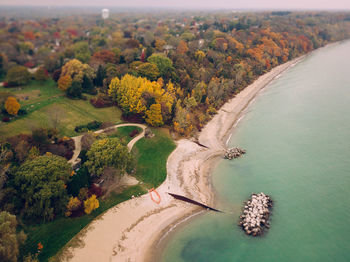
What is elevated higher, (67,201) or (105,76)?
(105,76)

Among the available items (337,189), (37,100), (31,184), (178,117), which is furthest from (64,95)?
(337,189)

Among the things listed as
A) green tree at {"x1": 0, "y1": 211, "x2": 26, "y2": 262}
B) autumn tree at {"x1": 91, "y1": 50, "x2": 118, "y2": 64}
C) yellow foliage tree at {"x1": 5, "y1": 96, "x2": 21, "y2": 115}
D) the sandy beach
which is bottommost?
the sandy beach

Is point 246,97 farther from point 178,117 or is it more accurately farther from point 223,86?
point 178,117

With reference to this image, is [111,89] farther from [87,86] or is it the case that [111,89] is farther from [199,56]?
[199,56]

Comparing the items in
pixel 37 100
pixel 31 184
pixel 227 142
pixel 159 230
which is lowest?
pixel 159 230

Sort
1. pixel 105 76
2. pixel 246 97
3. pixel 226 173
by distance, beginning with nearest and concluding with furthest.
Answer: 1. pixel 226 173
2. pixel 105 76
3. pixel 246 97

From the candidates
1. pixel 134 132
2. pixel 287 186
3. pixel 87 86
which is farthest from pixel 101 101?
pixel 287 186

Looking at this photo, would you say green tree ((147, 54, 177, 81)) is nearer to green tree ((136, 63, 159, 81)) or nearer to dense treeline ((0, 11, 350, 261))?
dense treeline ((0, 11, 350, 261))

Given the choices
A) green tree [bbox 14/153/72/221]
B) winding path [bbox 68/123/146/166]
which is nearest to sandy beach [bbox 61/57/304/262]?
green tree [bbox 14/153/72/221]
